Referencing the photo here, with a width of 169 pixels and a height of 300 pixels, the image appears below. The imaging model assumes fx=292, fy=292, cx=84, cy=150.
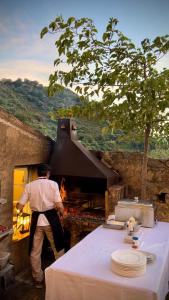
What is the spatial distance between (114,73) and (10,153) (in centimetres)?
217

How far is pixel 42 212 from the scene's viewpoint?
4.47 m

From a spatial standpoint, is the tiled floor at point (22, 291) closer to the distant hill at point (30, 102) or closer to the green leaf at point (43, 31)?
the green leaf at point (43, 31)

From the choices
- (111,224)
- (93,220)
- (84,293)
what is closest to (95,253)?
(84,293)

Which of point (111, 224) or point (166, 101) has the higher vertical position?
point (166, 101)

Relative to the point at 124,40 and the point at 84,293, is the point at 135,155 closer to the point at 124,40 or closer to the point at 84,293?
the point at 124,40

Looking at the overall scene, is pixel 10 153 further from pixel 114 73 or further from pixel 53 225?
pixel 114 73

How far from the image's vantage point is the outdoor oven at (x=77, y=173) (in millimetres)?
5602

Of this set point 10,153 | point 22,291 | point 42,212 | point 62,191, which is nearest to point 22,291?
point 22,291

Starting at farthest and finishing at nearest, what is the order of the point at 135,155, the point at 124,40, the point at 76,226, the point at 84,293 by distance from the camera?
the point at 135,155 → the point at 76,226 → the point at 124,40 → the point at 84,293

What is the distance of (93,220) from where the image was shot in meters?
5.69

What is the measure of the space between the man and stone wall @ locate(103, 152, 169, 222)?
6.79 ft

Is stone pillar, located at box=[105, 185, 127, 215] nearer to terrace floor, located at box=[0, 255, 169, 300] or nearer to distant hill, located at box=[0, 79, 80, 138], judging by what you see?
terrace floor, located at box=[0, 255, 169, 300]

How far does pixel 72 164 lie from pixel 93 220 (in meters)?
1.17

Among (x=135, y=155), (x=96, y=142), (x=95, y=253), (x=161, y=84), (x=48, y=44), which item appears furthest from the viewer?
(x=96, y=142)
